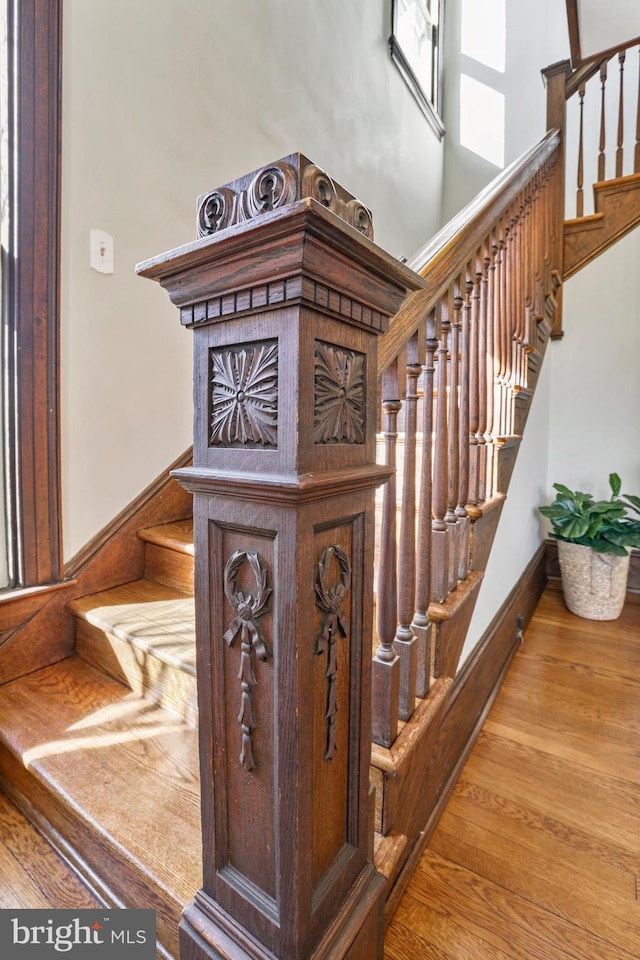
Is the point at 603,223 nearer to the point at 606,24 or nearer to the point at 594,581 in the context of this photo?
the point at 606,24

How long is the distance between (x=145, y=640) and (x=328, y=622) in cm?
77

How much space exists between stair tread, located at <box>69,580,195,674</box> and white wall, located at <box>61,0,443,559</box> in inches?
7.6

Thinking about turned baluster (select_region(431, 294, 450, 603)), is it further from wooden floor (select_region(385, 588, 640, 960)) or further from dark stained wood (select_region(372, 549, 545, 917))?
wooden floor (select_region(385, 588, 640, 960))

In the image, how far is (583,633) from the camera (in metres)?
2.09

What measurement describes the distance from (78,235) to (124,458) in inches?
25.9

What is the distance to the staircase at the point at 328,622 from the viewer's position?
1.89ft

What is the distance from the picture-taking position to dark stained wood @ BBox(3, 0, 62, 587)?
1194 mm

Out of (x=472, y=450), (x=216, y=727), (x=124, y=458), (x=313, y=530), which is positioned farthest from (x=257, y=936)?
(x=124, y=458)

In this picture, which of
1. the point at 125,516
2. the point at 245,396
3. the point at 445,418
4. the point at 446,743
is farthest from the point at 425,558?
the point at 125,516

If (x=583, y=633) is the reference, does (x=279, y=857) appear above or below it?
above

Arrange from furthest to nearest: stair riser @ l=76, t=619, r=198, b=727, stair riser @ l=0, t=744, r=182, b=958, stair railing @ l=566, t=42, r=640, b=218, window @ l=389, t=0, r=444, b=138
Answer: window @ l=389, t=0, r=444, b=138
stair railing @ l=566, t=42, r=640, b=218
stair riser @ l=76, t=619, r=198, b=727
stair riser @ l=0, t=744, r=182, b=958

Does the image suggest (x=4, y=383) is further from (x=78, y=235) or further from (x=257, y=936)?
(x=257, y=936)

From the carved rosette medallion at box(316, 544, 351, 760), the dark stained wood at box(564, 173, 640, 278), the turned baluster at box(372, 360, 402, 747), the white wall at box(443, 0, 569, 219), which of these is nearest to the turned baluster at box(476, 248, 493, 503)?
the turned baluster at box(372, 360, 402, 747)

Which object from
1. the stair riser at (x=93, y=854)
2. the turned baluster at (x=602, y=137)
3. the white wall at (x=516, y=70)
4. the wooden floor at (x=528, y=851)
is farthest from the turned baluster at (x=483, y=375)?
the white wall at (x=516, y=70)
